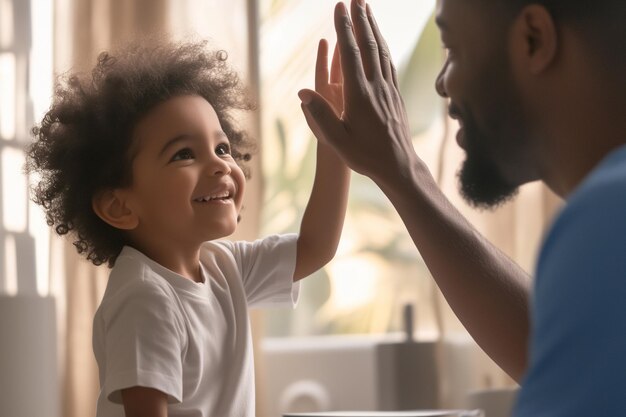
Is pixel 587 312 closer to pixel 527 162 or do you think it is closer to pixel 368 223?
pixel 527 162

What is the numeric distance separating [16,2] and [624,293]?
2130mm

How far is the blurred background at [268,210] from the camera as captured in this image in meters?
2.38

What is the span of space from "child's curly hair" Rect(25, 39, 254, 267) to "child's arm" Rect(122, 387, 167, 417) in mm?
304

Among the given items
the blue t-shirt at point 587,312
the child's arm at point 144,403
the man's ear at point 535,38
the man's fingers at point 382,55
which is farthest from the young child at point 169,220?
the blue t-shirt at point 587,312

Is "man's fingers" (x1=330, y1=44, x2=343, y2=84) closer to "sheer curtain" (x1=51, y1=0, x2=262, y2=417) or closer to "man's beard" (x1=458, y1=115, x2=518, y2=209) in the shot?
"man's beard" (x1=458, y1=115, x2=518, y2=209)

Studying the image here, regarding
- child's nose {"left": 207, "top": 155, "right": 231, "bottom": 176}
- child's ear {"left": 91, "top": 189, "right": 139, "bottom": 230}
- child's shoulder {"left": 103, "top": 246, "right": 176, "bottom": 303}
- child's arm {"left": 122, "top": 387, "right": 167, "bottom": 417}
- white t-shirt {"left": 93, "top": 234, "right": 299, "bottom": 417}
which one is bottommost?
child's arm {"left": 122, "top": 387, "right": 167, "bottom": 417}

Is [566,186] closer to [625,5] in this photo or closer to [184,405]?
[625,5]

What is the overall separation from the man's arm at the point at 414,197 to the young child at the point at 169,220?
151 mm

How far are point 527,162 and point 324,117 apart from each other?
0.99 ft

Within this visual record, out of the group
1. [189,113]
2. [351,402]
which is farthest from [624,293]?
[351,402]

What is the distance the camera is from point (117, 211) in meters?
1.38

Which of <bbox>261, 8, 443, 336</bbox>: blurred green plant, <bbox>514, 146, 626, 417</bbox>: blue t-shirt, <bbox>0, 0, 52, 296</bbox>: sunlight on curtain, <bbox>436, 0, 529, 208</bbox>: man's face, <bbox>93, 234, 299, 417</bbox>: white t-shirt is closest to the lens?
<bbox>514, 146, 626, 417</bbox>: blue t-shirt

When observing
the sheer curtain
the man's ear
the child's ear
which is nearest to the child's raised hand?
the child's ear

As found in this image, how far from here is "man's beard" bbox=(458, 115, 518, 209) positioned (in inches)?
46.1
